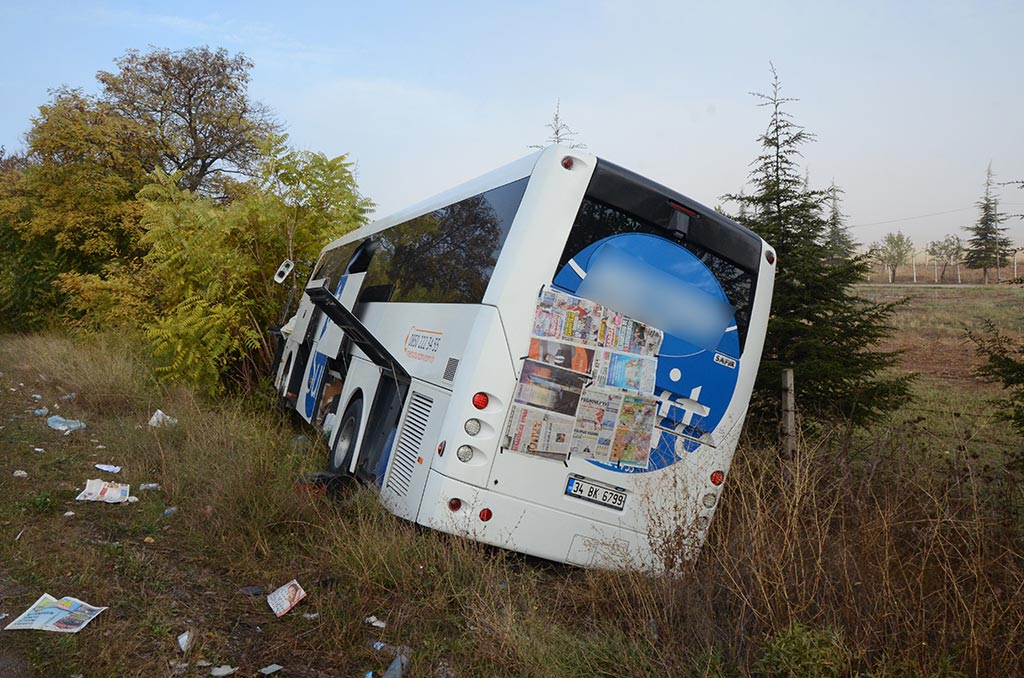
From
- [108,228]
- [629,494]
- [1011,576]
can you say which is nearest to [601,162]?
[629,494]

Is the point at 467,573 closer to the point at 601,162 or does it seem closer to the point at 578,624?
the point at 578,624

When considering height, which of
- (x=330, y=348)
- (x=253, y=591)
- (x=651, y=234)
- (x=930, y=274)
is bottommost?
(x=253, y=591)

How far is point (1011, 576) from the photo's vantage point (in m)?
4.15

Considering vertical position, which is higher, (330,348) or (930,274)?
(930,274)

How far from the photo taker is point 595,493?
5488 millimetres

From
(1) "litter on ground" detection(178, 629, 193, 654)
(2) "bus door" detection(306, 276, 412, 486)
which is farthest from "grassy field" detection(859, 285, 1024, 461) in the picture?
(1) "litter on ground" detection(178, 629, 193, 654)

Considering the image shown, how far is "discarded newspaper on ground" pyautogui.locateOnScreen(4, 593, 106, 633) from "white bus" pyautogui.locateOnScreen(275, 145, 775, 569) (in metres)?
1.98

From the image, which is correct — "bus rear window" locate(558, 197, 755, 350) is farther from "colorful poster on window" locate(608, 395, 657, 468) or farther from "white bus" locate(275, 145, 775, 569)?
"colorful poster on window" locate(608, 395, 657, 468)

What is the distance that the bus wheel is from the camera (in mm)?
7086

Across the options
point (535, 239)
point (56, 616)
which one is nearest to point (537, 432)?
point (535, 239)

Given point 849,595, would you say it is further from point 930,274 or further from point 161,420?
point 930,274

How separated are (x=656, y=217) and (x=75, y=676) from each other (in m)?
4.48

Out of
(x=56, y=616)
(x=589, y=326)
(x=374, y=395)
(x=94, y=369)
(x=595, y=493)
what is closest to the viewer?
(x=56, y=616)

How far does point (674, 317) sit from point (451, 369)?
1.66 m
